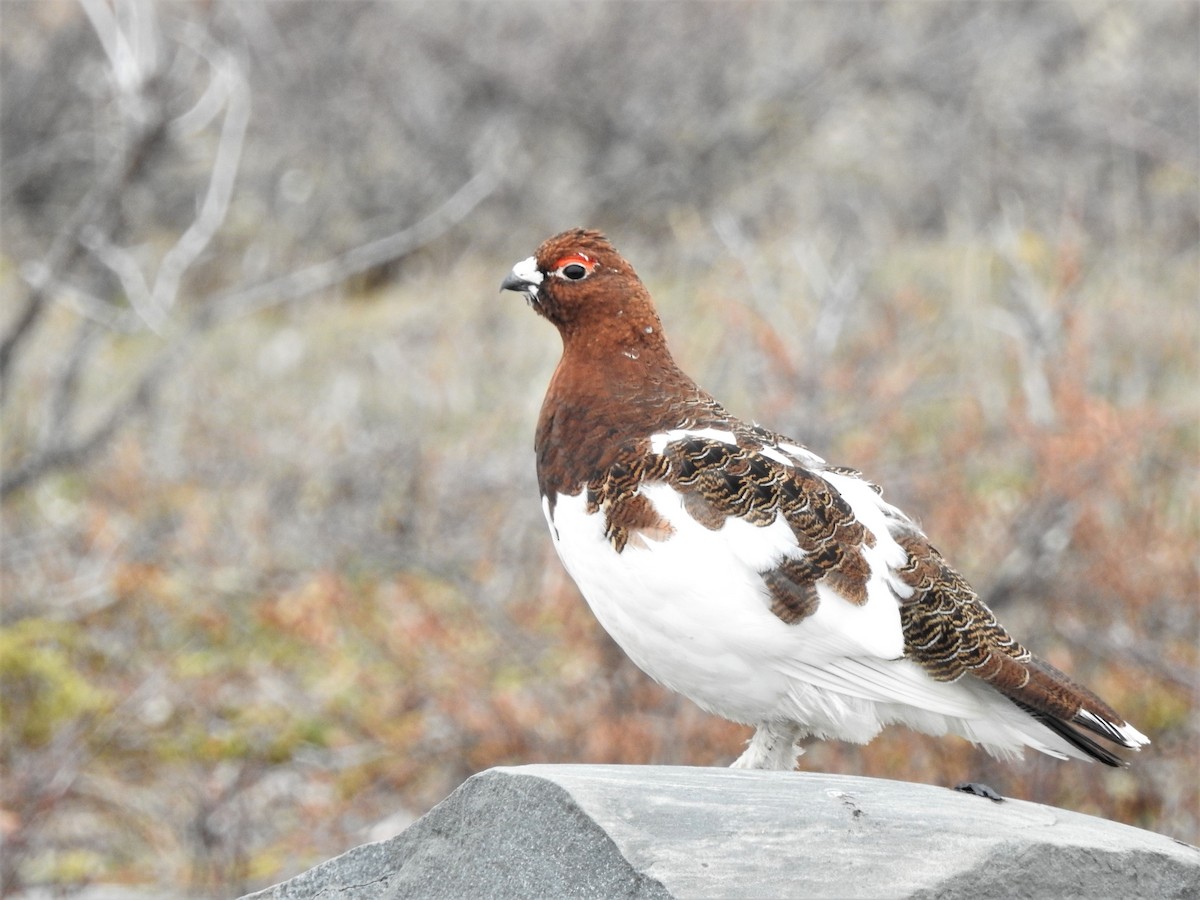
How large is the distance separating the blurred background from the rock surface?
88.1 inches

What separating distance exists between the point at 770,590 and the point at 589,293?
86cm

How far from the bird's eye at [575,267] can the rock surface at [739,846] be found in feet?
4.02

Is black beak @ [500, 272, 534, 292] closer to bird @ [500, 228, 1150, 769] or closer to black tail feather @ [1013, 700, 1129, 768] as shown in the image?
bird @ [500, 228, 1150, 769]

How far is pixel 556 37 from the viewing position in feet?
42.3

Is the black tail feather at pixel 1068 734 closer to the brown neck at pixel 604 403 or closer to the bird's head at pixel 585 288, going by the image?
the brown neck at pixel 604 403

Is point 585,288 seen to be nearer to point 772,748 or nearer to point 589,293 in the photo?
point 589,293

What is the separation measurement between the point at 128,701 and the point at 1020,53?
9.71m

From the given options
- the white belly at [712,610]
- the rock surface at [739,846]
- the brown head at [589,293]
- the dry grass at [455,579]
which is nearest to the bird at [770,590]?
the white belly at [712,610]

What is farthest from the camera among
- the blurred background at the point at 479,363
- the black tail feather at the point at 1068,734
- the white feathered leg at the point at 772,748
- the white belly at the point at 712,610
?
the blurred background at the point at 479,363

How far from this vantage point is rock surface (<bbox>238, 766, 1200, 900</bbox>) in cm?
250

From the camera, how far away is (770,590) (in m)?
3.15

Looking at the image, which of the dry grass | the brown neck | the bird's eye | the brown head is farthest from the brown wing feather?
the dry grass

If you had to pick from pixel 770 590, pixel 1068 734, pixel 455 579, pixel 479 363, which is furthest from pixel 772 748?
pixel 479 363

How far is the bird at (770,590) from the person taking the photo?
315 centimetres
